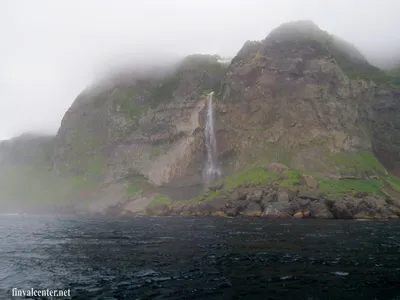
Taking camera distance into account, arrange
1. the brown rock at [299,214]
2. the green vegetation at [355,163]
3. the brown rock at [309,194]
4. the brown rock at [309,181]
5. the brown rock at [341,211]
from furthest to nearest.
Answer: the green vegetation at [355,163] → the brown rock at [309,181] → the brown rock at [309,194] → the brown rock at [299,214] → the brown rock at [341,211]

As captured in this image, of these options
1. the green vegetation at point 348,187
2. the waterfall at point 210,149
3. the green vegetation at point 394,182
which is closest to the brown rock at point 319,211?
the green vegetation at point 348,187

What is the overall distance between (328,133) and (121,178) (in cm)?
10712

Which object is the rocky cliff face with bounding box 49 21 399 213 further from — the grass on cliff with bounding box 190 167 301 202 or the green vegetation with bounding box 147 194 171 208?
the grass on cliff with bounding box 190 167 301 202

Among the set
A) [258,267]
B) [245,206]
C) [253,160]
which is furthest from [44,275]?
[253,160]

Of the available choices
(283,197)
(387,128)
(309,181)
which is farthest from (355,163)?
(283,197)

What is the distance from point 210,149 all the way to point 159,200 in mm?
36479

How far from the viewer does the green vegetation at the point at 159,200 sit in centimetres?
14140

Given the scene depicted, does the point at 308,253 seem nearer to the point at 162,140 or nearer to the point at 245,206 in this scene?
the point at 245,206

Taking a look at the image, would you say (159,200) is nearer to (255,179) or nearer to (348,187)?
(255,179)

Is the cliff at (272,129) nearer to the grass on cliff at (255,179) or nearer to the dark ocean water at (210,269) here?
the grass on cliff at (255,179)

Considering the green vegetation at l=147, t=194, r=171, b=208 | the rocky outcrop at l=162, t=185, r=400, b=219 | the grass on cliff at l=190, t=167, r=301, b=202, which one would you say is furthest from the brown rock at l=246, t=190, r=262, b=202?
the green vegetation at l=147, t=194, r=171, b=208

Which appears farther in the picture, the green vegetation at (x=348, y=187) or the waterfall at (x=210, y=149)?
the waterfall at (x=210, y=149)

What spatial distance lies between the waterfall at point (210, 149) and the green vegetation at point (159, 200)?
67.9 ft

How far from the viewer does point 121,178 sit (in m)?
→ 177
